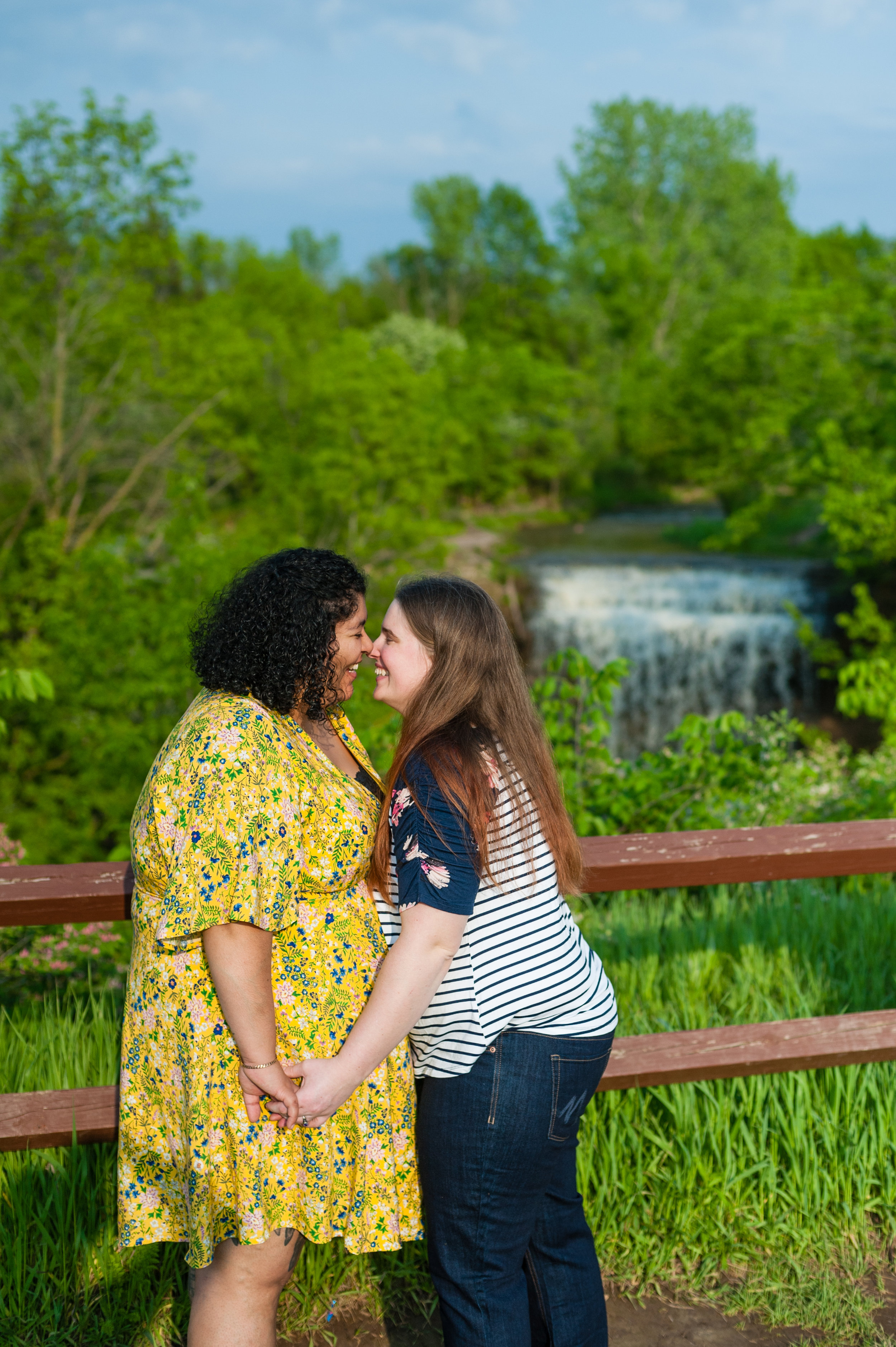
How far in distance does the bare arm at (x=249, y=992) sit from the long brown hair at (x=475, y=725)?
0.29 meters

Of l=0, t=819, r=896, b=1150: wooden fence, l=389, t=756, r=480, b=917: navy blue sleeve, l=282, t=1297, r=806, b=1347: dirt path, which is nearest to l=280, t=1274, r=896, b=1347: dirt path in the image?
l=282, t=1297, r=806, b=1347: dirt path

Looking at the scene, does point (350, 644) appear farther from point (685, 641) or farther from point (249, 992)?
point (685, 641)

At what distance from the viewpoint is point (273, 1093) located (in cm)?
172

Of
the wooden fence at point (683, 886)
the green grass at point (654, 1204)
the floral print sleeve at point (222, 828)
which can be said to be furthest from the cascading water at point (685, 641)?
the floral print sleeve at point (222, 828)

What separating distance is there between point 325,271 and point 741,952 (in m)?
61.5

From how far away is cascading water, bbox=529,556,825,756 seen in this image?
14906 mm

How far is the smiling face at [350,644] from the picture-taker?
6.34 feet

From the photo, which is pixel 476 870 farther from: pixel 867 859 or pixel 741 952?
pixel 741 952

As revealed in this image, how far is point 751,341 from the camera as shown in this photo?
75.3 feet

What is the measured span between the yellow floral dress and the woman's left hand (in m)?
0.05

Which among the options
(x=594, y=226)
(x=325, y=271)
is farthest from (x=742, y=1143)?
(x=325, y=271)

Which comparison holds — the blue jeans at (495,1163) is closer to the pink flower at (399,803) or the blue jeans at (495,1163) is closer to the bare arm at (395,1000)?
the bare arm at (395,1000)

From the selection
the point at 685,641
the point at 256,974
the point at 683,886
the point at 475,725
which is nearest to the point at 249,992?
the point at 256,974

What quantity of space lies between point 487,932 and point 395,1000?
210mm
